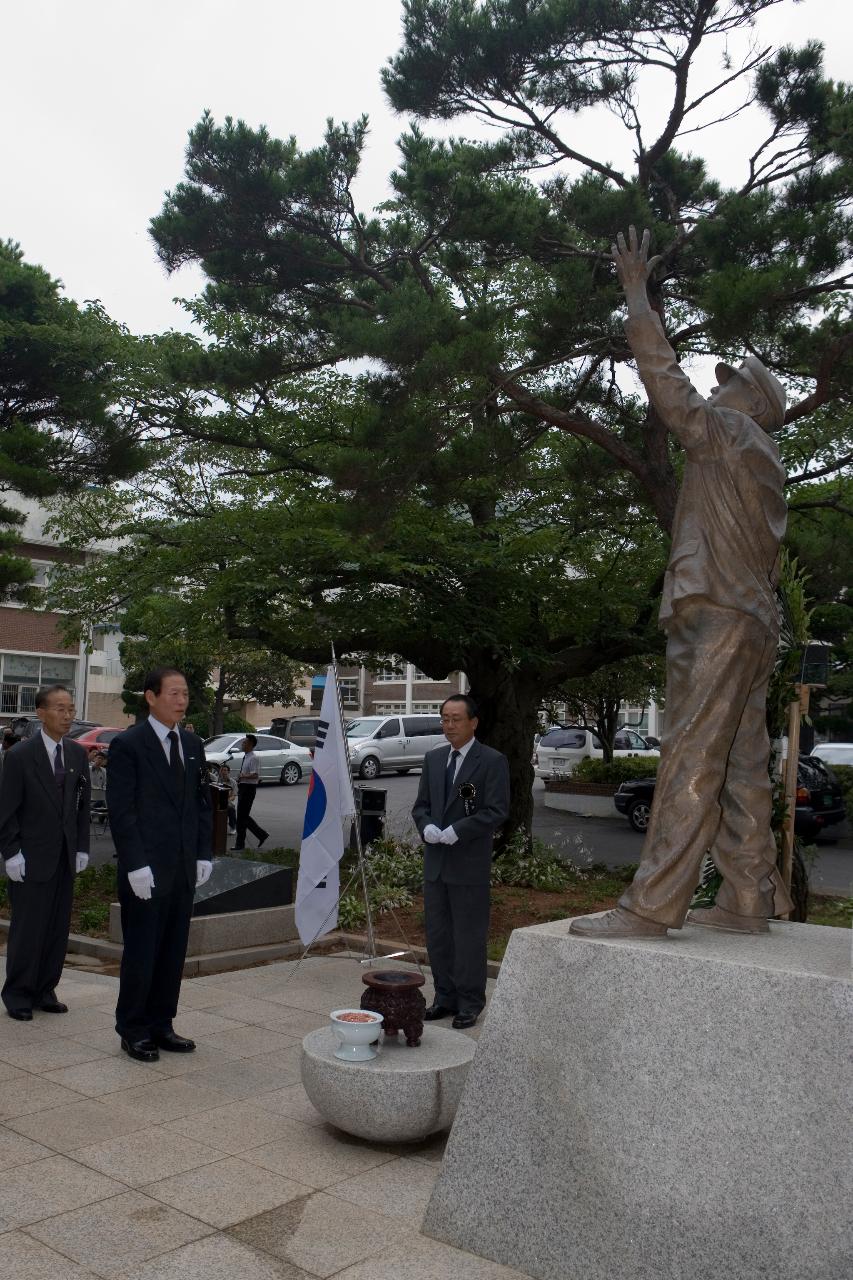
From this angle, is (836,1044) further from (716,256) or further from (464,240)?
(464,240)

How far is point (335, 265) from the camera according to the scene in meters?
12.3

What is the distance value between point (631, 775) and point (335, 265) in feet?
59.8

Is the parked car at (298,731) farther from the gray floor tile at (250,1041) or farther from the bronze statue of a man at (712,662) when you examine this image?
the bronze statue of a man at (712,662)

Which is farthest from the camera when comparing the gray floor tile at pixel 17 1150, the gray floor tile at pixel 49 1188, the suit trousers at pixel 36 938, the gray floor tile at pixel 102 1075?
the suit trousers at pixel 36 938

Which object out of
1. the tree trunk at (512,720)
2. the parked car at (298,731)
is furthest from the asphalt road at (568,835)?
the parked car at (298,731)

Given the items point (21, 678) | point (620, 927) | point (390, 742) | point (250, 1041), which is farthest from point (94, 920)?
point (21, 678)

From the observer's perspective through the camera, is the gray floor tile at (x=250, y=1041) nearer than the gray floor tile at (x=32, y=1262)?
Answer: No

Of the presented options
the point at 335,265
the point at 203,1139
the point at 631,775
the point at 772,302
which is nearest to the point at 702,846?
the point at 203,1139

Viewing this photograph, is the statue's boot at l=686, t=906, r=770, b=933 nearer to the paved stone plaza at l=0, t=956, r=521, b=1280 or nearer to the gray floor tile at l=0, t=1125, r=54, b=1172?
the paved stone plaza at l=0, t=956, r=521, b=1280

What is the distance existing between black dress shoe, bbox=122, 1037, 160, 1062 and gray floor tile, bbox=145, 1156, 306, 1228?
4.78ft

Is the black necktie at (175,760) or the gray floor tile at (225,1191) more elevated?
the black necktie at (175,760)

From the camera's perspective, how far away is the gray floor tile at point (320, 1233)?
3.78m

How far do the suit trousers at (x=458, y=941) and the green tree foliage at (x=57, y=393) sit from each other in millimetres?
8355

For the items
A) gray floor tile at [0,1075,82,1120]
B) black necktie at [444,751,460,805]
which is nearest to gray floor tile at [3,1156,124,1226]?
gray floor tile at [0,1075,82,1120]
